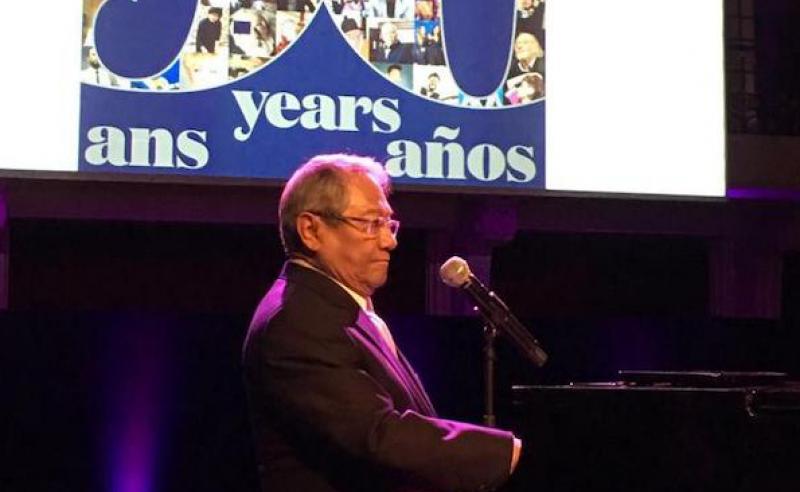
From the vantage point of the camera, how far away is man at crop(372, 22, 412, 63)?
3873 millimetres

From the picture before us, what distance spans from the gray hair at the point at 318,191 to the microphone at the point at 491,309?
0.29 m

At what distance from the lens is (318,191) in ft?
6.36

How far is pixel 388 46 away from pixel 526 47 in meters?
0.48

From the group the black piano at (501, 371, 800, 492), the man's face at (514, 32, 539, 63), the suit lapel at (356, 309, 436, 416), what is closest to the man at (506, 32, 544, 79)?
the man's face at (514, 32, 539, 63)

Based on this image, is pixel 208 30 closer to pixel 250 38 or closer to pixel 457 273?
pixel 250 38

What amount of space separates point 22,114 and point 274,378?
6.90 feet

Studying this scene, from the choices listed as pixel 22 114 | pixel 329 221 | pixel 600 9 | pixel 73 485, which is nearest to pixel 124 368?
pixel 73 485

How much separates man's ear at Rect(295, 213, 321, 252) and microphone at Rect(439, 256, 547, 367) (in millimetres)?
360

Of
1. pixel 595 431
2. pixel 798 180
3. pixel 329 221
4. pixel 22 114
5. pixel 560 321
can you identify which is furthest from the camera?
pixel 798 180

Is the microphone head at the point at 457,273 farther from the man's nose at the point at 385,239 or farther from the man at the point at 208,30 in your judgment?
the man at the point at 208,30

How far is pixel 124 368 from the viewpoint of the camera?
4.11 meters

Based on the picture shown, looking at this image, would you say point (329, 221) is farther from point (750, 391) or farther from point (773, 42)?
point (773, 42)

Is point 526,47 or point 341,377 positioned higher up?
point 526,47

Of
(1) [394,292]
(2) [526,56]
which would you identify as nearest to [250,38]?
(2) [526,56]
